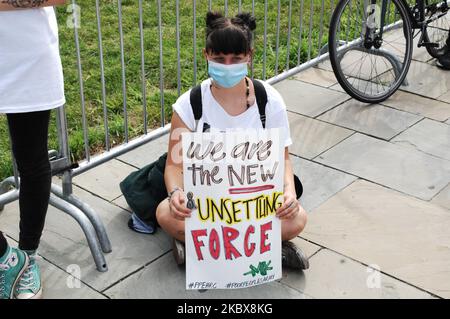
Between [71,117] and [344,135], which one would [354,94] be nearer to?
[344,135]

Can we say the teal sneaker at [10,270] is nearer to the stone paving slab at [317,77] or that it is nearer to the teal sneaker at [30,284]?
the teal sneaker at [30,284]

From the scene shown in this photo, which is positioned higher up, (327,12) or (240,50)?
(240,50)

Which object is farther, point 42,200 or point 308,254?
point 308,254

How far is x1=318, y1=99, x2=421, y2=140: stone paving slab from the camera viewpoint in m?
4.95

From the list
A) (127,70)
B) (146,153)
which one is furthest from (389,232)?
(127,70)

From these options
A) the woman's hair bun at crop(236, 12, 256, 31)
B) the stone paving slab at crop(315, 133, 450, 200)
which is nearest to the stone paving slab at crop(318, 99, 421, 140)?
the stone paving slab at crop(315, 133, 450, 200)

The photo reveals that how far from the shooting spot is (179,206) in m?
3.19

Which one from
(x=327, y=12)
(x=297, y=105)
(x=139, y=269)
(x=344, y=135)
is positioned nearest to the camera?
(x=139, y=269)

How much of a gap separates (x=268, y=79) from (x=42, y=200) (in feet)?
9.11

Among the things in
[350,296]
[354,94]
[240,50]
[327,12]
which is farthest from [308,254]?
[327,12]

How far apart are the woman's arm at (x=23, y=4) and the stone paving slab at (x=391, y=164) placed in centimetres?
224

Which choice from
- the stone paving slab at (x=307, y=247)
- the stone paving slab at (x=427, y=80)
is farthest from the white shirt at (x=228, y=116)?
the stone paving slab at (x=427, y=80)

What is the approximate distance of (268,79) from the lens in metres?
5.59

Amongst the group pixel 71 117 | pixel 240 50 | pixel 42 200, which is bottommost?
pixel 71 117
